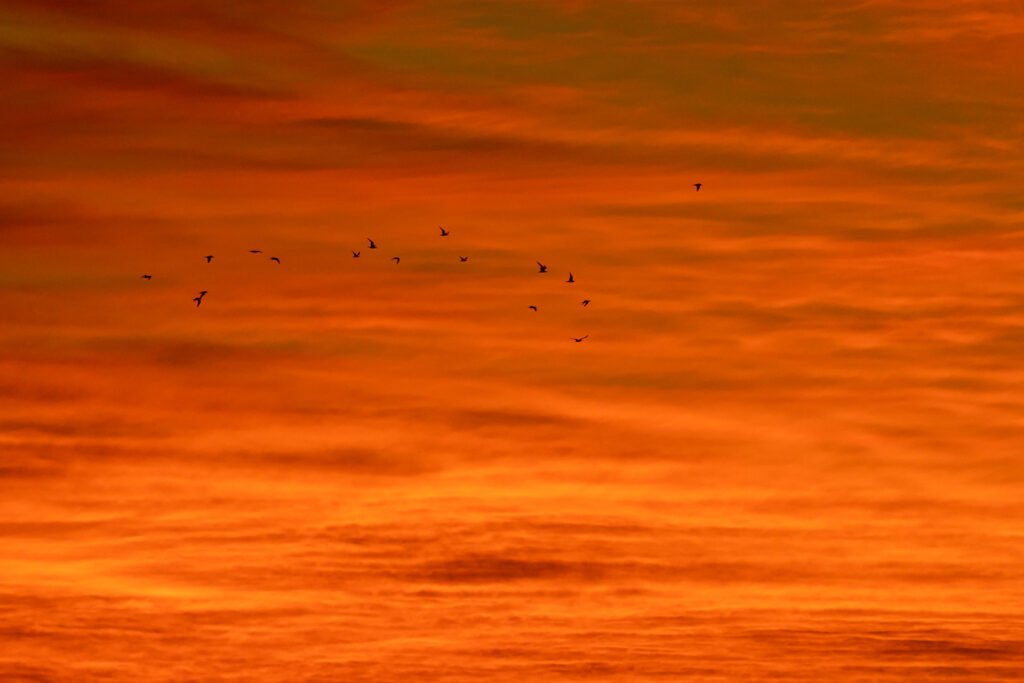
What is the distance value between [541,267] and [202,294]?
26.3 metres

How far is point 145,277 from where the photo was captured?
154875 millimetres

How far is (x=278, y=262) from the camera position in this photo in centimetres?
15275

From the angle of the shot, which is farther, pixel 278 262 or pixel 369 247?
pixel 278 262

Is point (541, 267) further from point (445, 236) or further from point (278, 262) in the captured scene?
point (278, 262)

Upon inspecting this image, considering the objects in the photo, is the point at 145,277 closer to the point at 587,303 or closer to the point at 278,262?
the point at 278,262

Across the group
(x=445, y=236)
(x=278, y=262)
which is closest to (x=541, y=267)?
(x=445, y=236)

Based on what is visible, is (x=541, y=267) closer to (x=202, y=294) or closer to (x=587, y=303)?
(x=587, y=303)

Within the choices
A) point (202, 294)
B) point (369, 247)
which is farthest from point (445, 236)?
point (202, 294)

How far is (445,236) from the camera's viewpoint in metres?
150

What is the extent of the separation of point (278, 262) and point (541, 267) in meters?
20.9

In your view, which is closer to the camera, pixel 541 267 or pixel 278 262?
pixel 541 267

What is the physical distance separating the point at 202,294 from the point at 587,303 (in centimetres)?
2807

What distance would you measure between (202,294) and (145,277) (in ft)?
15.3

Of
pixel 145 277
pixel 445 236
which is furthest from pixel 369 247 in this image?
pixel 145 277
